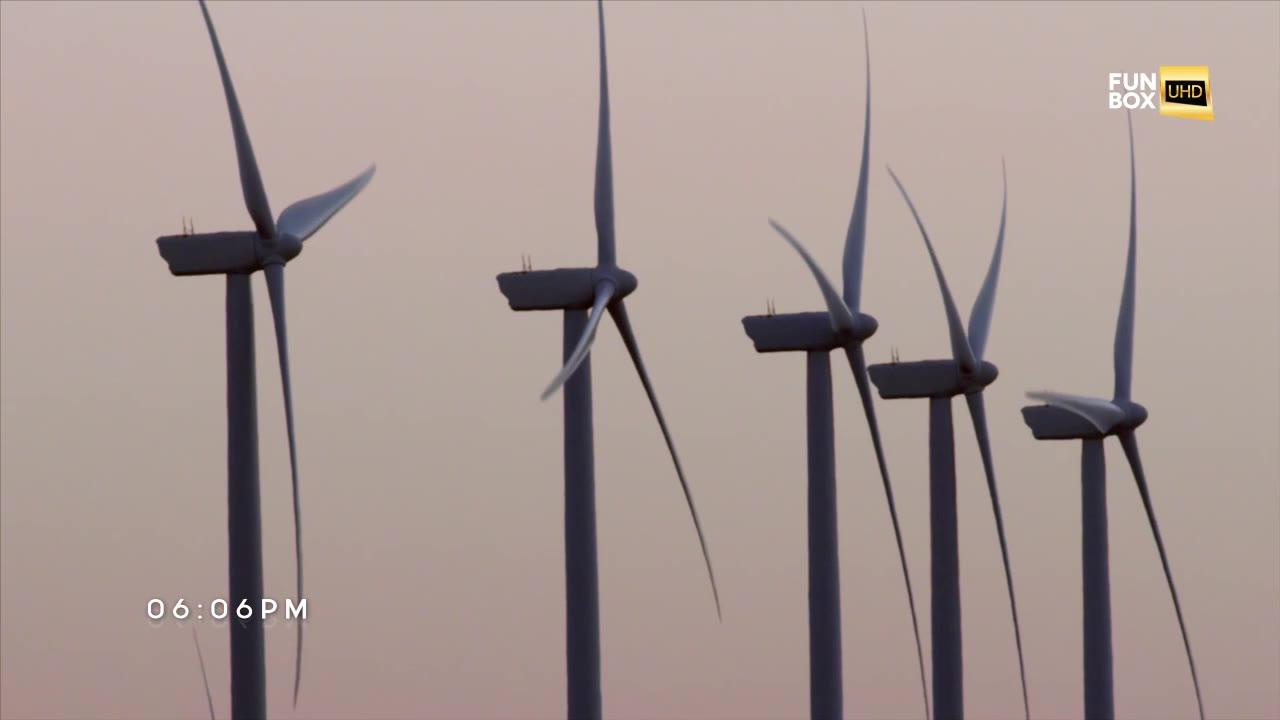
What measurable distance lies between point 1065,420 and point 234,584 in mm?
25706

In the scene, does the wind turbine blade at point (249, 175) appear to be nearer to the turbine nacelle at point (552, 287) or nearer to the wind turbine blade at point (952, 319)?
the turbine nacelle at point (552, 287)

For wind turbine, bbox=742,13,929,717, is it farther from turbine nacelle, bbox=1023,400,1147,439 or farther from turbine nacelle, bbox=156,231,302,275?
turbine nacelle, bbox=156,231,302,275

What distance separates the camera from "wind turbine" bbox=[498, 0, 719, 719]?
2088 inches

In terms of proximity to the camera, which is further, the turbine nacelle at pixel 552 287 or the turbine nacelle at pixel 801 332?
the turbine nacelle at pixel 801 332

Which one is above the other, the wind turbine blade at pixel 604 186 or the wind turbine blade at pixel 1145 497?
the wind turbine blade at pixel 604 186

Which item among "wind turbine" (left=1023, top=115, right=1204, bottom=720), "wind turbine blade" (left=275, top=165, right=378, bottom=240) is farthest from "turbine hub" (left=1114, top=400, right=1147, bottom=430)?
"wind turbine blade" (left=275, top=165, right=378, bottom=240)

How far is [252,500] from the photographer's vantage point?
50094mm

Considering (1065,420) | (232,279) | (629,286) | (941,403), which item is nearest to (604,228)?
(629,286)

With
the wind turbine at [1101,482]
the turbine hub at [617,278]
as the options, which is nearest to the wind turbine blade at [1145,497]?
→ the wind turbine at [1101,482]

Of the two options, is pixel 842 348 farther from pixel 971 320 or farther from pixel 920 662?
pixel 920 662

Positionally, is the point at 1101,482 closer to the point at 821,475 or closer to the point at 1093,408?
the point at 1093,408

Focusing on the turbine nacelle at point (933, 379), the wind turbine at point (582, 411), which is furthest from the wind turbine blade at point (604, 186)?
the turbine nacelle at point (933, 379)

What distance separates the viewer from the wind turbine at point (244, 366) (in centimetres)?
5000

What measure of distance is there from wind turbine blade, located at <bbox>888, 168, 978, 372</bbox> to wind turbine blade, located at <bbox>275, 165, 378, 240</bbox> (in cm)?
1359
